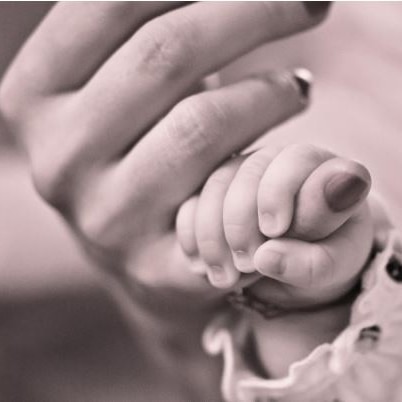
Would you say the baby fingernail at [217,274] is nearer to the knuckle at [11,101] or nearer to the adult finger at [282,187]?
the adult finger at [282,187]

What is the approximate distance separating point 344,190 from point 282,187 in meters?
0.02

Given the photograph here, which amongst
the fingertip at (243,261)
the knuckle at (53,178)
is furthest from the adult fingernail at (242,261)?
the knuckle at (53,178)

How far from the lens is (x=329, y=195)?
0.82ft

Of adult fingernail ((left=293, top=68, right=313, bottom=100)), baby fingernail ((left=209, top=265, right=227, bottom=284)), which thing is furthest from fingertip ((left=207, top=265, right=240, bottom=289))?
adult fingernail ((left=293, top=68, right=313, bottom=100))

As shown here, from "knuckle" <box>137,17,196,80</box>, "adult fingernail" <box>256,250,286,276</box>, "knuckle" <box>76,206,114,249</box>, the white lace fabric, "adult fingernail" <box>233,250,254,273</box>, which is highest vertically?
"knuckle" <box>137,17,196,80</box>

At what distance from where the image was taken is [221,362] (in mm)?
419

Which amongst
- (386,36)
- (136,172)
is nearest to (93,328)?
(136,172)

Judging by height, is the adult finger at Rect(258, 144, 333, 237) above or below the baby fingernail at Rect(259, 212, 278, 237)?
above

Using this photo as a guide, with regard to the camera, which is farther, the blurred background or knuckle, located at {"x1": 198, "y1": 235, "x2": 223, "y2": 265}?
the blurred background

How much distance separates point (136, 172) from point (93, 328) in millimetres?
142

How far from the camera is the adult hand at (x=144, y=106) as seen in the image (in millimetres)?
319

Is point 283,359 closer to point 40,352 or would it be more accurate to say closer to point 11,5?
point 40,352

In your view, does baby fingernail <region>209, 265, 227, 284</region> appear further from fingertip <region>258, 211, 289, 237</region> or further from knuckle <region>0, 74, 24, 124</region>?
knuckle <region>0, 74, 24, 124</region>

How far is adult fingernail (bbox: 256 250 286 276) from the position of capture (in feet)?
0.85
